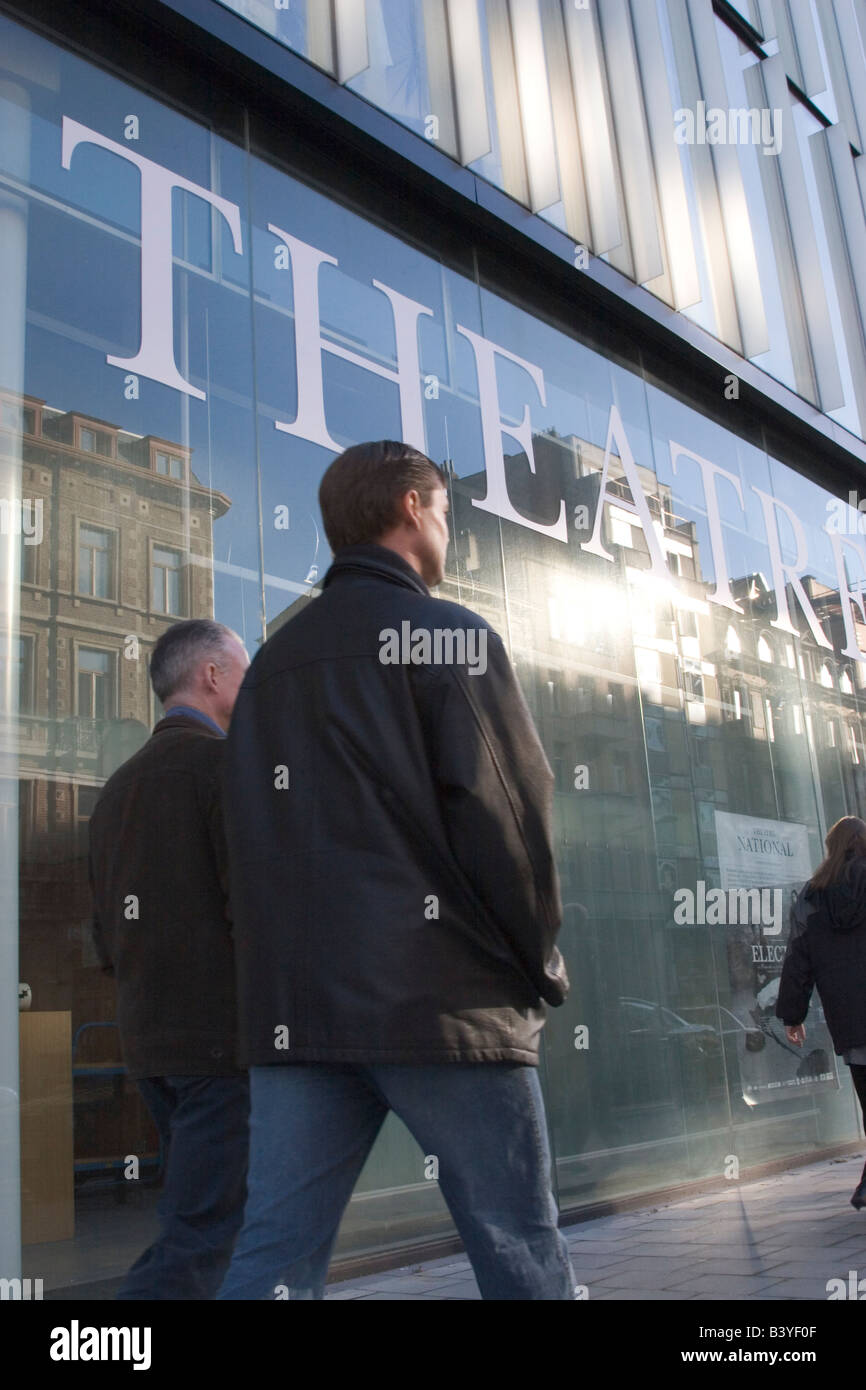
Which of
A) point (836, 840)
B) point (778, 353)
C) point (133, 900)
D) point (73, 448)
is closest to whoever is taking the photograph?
point (133, 900)

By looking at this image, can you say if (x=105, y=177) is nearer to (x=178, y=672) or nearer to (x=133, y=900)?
(x=178, y=672)

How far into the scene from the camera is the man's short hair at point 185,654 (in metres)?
3.20

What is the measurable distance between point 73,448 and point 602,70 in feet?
17.9

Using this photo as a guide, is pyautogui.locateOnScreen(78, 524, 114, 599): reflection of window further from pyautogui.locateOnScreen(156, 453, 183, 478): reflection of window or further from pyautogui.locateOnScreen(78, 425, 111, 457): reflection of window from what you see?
pyautogui.locateOnScreen(156, 453, 183, 478): reflection of window

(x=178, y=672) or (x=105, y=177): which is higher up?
(x=105, y=177)

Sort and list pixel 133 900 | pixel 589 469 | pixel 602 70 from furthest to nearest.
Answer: pixel 602 70 → pixel 589 469 → pixel 133 900

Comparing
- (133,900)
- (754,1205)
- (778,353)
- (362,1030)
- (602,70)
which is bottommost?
(754,1205)

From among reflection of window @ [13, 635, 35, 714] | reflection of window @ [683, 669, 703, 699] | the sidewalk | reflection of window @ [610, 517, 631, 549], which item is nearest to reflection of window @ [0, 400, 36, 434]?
reflection of window @ [13, 635, 35, 714]

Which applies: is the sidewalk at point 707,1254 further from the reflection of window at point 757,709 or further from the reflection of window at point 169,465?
the reflection of window at point 757,709

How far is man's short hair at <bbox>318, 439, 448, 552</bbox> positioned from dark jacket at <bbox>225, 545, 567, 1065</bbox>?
30 cm

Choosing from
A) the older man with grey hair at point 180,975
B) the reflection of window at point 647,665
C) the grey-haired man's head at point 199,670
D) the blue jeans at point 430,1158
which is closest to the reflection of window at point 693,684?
the reflection of window at point 647,665

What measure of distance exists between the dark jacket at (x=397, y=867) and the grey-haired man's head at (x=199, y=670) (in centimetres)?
101

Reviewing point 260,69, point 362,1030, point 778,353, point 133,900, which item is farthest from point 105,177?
point 778,353

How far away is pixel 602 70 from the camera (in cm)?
835
